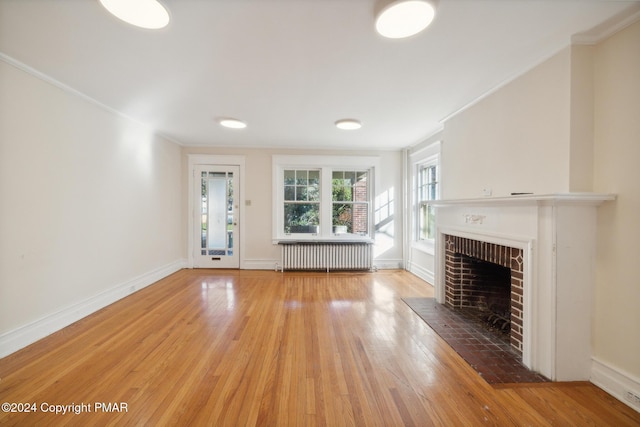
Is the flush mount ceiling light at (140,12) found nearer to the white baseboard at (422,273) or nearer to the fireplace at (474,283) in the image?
the fireplace at (474,283)

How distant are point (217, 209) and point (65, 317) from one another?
283cm

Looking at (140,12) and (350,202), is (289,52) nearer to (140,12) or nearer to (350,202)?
(140,12)

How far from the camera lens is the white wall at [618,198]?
1.63 m

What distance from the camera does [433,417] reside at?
150 cm

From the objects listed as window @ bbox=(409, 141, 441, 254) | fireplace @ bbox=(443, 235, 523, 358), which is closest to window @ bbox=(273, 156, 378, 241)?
window @ bbox=(409, 141, 441, 254)

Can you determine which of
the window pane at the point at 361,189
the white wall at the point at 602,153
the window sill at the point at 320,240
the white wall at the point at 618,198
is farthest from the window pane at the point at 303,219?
the white wall at the point at 618,198

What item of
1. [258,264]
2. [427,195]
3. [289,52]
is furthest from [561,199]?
[258,264]

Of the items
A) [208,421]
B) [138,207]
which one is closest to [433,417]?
[208,421]

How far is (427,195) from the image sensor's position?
14.9 ft

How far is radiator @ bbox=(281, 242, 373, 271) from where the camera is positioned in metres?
4.93

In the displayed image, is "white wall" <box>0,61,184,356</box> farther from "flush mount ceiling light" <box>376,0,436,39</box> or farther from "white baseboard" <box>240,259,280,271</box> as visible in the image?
"flush mount ceiling light" <box>376,0,436,39</box>

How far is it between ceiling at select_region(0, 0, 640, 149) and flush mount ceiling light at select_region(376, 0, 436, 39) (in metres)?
0.11

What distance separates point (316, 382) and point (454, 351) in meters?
1.30

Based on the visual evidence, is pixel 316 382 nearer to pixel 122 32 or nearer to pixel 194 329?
pixel 194 329
